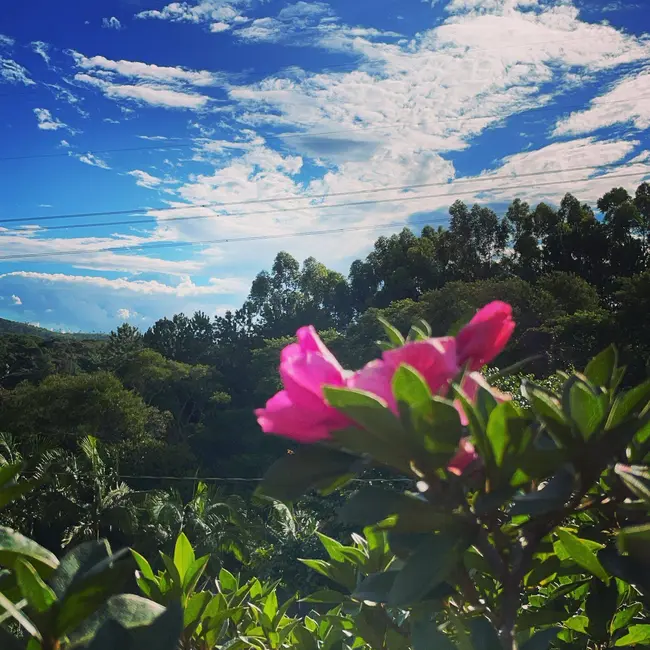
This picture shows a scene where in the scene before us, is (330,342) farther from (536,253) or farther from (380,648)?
(380,648)

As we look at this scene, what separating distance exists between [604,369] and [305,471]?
0.55ft

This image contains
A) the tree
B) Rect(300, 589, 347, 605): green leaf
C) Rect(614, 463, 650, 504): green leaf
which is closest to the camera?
Rect(614, 463, 650, 504): green leaf

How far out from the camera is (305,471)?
29 cm

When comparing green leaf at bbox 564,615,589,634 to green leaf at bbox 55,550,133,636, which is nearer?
green leaf at bbox 55,550,133,636

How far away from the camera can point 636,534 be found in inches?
10.3

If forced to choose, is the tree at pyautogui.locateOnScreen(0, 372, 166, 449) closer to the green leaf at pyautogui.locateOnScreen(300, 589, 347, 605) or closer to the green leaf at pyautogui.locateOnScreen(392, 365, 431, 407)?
the green leaf at pyautogui.locateOnScreen(300, 589, 347, 605)

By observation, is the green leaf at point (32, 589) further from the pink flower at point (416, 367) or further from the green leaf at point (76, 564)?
the pink flower at point (416, 367)

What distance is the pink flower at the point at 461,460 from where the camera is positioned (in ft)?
0.96

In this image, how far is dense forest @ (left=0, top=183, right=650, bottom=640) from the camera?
7039mm

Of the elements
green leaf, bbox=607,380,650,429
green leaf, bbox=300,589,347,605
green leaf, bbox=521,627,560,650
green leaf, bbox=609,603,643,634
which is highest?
green leaf, bbox=607,380,650,429

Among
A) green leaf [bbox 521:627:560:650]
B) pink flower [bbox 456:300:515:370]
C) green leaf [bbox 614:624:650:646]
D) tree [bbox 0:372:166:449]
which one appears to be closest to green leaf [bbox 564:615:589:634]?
green leaf [bbox 614:624:650:646]

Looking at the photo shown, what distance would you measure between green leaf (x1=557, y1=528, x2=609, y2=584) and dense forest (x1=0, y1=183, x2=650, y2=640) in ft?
0.40

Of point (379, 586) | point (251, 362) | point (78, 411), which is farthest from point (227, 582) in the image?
point (251, 362)

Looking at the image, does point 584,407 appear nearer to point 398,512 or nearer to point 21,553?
point 398,512
